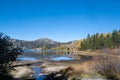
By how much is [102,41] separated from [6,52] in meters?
106

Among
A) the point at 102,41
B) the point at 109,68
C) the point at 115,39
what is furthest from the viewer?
the point at 102,41

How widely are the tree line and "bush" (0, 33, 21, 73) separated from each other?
282 ft

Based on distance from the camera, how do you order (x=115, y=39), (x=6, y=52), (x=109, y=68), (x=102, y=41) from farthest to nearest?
(x=102, y=41) → (x=115, y=39) → (x=109, y=68) → (x=6, y=52)

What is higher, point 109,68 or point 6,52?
point 6,52

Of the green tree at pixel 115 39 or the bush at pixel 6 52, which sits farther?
the green tree at pixel 115 39

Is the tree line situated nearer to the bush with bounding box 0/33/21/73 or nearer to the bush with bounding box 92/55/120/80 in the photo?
the bush with bounding box 92/55/120/80

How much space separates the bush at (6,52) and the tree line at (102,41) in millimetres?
85861

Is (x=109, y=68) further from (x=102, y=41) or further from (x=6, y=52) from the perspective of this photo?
(x=102, y=41)

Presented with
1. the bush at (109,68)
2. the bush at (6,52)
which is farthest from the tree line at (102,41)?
the bush at (6,52)

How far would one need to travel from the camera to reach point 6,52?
19.8 meters

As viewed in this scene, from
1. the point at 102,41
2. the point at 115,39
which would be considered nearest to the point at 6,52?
the point at 115,39

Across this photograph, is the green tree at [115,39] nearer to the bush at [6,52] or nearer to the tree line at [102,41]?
the tree line at [102,41]

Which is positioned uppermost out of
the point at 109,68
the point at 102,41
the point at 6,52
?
the point at 102,41

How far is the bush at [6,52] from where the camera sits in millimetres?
19484
